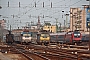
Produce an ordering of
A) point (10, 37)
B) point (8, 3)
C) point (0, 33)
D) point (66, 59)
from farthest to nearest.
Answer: point (0, 33) → point (10, 37) → point (8, 3) → point (66, 59)

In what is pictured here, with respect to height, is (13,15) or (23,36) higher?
(13,15)

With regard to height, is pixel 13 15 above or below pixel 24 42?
above

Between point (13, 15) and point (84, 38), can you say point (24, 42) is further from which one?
point (84, 38)

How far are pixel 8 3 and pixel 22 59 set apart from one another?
1933 centimetres

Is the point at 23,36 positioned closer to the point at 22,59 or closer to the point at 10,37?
the point at 10,37

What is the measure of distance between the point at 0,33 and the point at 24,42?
156 ft

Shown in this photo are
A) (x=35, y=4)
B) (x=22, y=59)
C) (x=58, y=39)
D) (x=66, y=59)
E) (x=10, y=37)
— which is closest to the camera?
(x=66, y=59)

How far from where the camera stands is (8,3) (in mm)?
39094

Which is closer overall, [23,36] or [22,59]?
[22,59]

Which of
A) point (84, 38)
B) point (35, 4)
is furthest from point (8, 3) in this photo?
point (84, 38)

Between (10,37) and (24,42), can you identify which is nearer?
(24,42)

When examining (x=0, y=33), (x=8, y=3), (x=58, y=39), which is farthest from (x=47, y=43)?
(x=0, y=33)

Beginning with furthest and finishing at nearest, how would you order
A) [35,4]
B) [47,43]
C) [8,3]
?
[47,43] → [8,3] → [35,4]

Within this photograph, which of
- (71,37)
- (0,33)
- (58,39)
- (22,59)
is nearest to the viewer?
(22,59)
